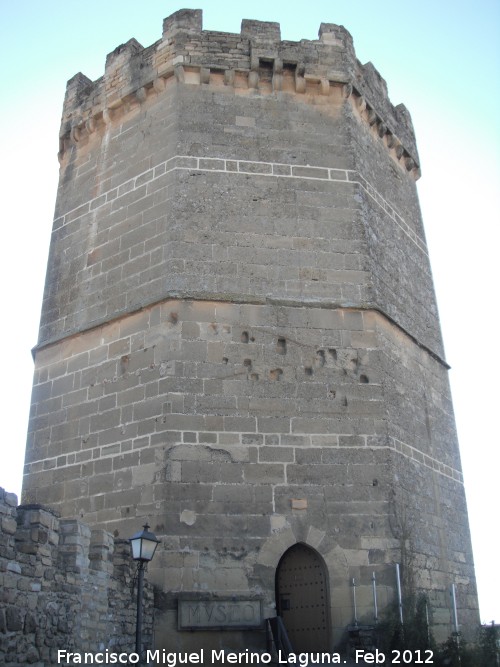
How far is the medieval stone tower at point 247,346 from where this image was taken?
26.3 ft

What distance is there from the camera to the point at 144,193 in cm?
1006

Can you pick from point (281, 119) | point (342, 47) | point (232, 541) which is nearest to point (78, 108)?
point (281, 119)

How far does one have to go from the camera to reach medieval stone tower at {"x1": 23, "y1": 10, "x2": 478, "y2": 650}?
8.01 meters

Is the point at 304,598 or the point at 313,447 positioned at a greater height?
the point at 313,447

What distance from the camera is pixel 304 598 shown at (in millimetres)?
8016

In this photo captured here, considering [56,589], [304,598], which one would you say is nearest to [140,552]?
[56,589]

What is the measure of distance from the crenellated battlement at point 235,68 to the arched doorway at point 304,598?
6.44 m

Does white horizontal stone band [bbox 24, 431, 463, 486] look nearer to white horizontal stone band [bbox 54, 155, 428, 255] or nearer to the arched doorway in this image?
the arched doorway

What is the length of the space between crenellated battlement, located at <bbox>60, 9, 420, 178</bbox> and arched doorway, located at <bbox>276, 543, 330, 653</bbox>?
6439 millimetres

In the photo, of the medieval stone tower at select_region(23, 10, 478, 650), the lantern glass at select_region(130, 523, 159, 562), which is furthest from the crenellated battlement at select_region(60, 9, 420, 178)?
the lantern glass at select_region(130, 523, 159, 562)

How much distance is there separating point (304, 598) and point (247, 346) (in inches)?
115

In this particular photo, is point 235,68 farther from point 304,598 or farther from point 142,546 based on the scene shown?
point 304,598

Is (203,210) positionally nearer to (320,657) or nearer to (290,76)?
(290,76)

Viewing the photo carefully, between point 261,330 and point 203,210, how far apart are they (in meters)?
1.87
